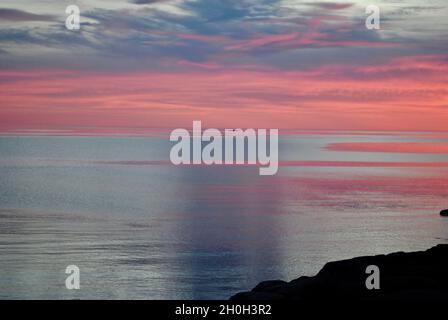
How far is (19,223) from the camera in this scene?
63.9 metres

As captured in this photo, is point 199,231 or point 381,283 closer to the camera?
point 381,283

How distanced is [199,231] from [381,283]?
136 feet

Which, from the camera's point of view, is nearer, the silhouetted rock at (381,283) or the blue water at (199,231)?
the silhouetted rock at (381,283)

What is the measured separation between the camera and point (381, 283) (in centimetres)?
1806

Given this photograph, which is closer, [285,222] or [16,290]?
[16,290]

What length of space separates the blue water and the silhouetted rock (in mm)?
16738

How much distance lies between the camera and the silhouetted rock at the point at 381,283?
16.9 metres

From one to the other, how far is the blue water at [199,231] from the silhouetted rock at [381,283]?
16.7 m

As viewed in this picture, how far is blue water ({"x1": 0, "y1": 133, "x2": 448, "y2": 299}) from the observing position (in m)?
41.5
